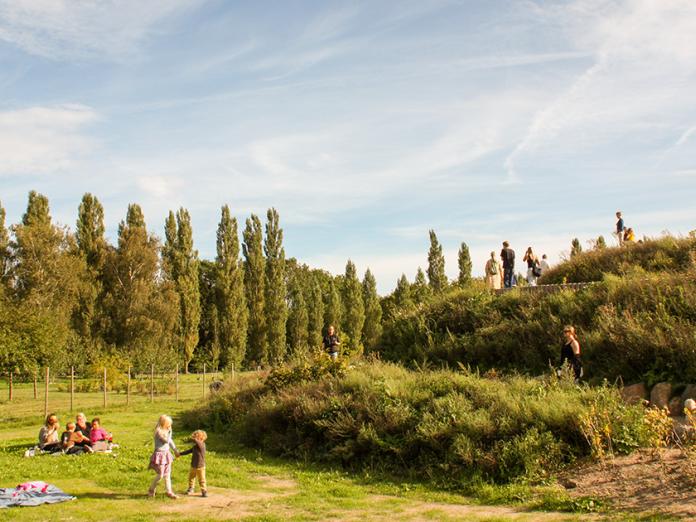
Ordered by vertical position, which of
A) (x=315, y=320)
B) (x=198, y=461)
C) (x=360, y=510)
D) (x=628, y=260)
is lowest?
(x=360, y=510)

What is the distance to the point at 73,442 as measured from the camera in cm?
1389

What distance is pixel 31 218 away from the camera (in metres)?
48.1

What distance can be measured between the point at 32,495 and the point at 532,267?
1789 centimetres

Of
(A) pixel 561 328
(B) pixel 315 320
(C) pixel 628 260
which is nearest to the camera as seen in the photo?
(A) pixel 561 328

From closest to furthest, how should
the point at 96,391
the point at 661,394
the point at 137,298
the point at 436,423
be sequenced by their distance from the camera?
the point at 436,423, the point at 661,394, the point at 96,391, the point at 137,298

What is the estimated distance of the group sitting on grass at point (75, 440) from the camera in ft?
45.3

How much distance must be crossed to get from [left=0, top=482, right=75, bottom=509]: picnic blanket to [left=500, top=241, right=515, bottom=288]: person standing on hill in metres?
16.1

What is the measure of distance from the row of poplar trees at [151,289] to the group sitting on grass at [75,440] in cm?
2315

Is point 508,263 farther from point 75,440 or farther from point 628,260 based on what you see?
point 75,440

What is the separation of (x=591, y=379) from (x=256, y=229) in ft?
145

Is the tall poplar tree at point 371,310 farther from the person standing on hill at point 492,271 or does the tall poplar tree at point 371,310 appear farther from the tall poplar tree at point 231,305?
the person standing on hill at point 492,271

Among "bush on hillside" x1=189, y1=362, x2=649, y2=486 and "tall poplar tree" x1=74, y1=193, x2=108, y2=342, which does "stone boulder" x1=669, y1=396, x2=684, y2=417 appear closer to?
"bush on hillside" x1=189, y1=362, x2=649, y2=486

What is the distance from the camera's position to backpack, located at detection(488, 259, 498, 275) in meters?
22.7

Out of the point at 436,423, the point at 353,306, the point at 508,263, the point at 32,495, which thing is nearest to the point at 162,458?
the point at 32,495
